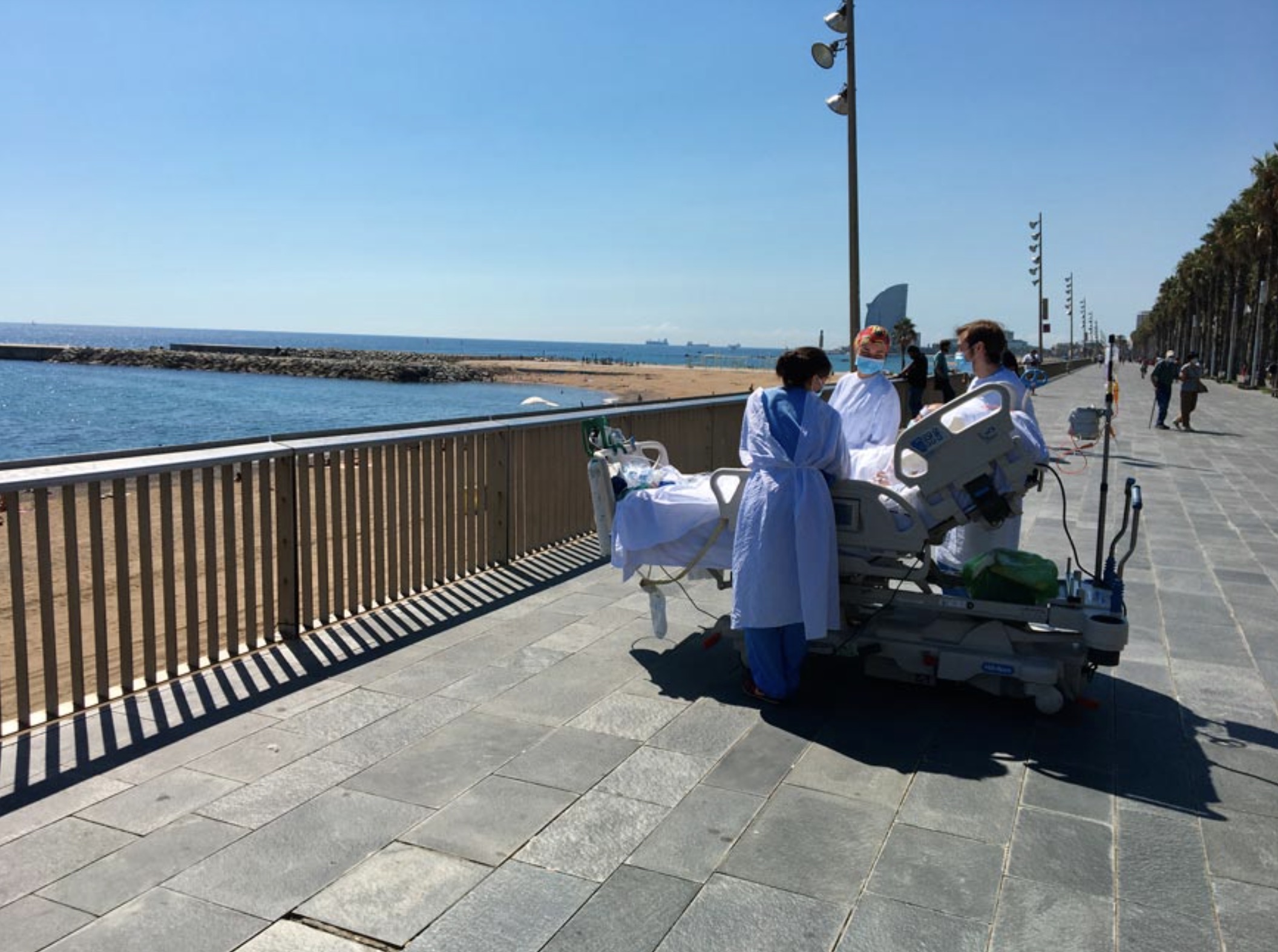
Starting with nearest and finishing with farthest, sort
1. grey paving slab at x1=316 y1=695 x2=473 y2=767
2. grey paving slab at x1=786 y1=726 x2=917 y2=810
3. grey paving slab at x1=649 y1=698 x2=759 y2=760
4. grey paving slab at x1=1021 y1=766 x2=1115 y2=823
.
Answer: grey paving slab at x1=1021 y1=766 x2=1115 y2=823
grey paving slab at x1=786 y1=726 x2=917 y2=810
grey paving slab at x1=316 y1=695 x2=473 y2=767
grey paving slab at x1=649 y1=698 x2=759 y2=760

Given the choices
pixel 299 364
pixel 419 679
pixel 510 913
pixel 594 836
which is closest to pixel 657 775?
pixel 594 836

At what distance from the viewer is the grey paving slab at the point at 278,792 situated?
3477mm

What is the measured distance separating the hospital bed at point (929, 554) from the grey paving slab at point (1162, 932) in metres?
1.45

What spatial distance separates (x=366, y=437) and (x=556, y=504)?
7.77ft

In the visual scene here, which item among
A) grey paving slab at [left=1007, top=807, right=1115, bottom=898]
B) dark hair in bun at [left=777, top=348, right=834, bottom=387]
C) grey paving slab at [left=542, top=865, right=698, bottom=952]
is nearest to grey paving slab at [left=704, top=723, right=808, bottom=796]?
grey paving slab at [left=542, top=865, right=698, bottom=952]

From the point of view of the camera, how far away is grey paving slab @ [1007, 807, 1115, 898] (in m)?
3.18

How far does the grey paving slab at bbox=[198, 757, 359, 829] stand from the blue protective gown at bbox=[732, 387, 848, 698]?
184 cm

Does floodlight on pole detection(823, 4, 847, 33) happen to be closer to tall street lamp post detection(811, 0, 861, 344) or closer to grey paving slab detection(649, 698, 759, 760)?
tall street lamp post detection(811, 0, 861, 344)

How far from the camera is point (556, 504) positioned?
7941mm

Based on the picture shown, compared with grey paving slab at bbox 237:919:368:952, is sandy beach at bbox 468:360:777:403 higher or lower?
higher

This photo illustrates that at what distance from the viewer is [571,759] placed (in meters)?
4.02

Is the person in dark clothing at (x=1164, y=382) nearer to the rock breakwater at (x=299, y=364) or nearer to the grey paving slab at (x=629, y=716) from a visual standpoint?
the grey paving slab at (x=629, y=716)

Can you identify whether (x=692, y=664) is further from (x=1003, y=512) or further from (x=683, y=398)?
(x=683, y=398)

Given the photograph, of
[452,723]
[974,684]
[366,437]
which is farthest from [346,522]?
[974,684]
